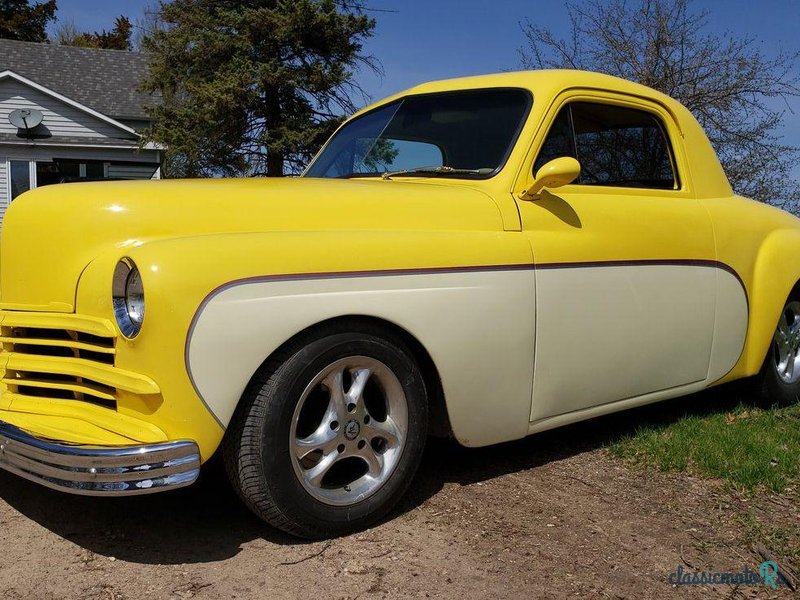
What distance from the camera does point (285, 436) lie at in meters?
2.62

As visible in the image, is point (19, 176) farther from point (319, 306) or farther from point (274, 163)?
point (319, 306)

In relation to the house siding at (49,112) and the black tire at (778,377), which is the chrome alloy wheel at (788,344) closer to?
the black tire at (778,377)

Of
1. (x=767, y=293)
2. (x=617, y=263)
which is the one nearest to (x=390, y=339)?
(x=617, y=263)

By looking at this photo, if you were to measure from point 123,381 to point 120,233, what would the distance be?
1.84 ft

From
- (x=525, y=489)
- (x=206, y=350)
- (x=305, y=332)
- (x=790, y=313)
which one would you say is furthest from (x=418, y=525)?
(x=790, y=313)

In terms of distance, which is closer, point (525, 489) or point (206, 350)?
point (206, 350)

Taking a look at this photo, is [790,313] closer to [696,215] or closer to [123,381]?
[696,215]

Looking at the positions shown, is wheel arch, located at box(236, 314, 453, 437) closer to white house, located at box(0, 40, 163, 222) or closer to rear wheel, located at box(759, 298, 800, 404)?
rear wheel, located at box(759, 298, 800, 404)

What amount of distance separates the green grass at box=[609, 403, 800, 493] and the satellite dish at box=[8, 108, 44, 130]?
57.3 feet

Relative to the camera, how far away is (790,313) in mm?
4793

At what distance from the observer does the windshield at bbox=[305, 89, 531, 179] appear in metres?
3.58

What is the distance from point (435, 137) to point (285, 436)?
182 centimetres

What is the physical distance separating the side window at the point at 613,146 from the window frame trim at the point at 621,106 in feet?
0.08

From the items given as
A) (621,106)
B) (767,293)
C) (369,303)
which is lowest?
(767,293)
